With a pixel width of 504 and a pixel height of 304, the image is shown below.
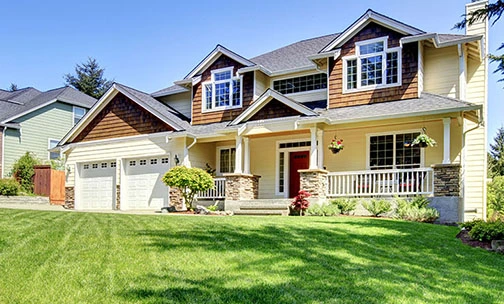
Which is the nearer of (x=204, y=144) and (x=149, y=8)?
(x=149, y=8)

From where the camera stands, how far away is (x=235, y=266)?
17.6 feet

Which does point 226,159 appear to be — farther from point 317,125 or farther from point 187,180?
point 317,125

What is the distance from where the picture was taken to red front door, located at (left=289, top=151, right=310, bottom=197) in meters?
17.2

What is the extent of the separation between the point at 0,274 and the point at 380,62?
13424 millimetres

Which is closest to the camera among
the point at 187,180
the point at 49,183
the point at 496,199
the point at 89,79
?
the point at 187,180

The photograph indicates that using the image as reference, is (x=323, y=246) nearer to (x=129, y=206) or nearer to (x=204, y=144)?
(x=204, y=144)

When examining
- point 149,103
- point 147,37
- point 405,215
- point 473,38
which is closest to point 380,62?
point 473,38

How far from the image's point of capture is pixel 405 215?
1257 cm

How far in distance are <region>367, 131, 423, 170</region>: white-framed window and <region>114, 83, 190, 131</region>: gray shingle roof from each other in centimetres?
724

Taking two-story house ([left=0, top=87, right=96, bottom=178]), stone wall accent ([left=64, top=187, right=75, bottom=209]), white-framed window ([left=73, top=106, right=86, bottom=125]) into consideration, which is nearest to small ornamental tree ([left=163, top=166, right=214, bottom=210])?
stone wall accent ([left=64, top=187, right=75, bottom=209])

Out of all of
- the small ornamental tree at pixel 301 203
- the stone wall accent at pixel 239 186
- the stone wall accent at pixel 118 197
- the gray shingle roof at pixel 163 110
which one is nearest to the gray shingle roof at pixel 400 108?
the small ornamental tree at pixel 301 203

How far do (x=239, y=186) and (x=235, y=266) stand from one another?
35.3 ft

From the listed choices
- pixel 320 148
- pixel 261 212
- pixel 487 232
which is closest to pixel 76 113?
pixel 261 212

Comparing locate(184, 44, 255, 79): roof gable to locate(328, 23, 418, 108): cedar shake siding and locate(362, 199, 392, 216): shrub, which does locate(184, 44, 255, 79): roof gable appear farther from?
locate(362, 199, 392, 216): shrub
